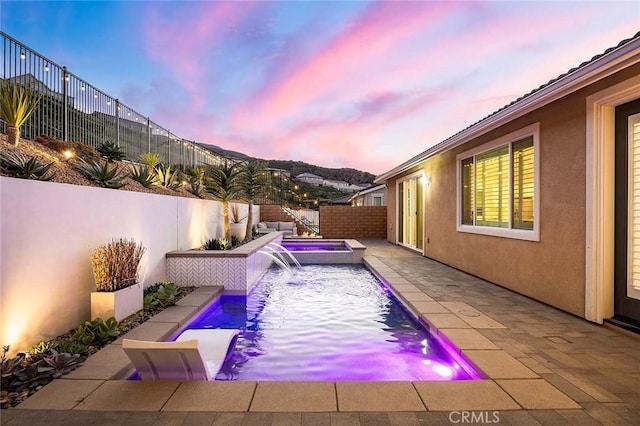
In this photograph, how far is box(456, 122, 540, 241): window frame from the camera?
508cm

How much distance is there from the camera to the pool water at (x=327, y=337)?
129 inches

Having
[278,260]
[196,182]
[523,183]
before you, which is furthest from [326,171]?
[523,183]

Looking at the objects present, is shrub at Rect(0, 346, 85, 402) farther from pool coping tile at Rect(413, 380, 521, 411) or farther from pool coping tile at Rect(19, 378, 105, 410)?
pool coping tile at Rect(413, 380, 521, 411)

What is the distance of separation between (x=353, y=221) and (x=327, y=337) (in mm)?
12119

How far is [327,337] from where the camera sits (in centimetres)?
420

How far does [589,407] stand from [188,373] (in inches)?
114

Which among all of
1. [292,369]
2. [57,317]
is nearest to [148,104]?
[57,317]

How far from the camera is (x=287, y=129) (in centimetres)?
2286

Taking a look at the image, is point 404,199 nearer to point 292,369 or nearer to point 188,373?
point 292,369

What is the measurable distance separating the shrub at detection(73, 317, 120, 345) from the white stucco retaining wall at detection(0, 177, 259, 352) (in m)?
0.30

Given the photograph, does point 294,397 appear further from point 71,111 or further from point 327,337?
point 71,111

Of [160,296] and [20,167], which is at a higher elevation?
[20,167]

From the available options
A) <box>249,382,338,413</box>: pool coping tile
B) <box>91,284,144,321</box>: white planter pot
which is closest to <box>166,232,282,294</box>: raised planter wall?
<box>91,284,144,321</box>: white planter pot

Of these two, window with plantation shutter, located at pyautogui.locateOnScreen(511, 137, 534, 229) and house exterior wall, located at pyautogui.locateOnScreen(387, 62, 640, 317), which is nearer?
house exterior wall, located at pyautogui.locateOnScreen(387, 62, 640, 317)
